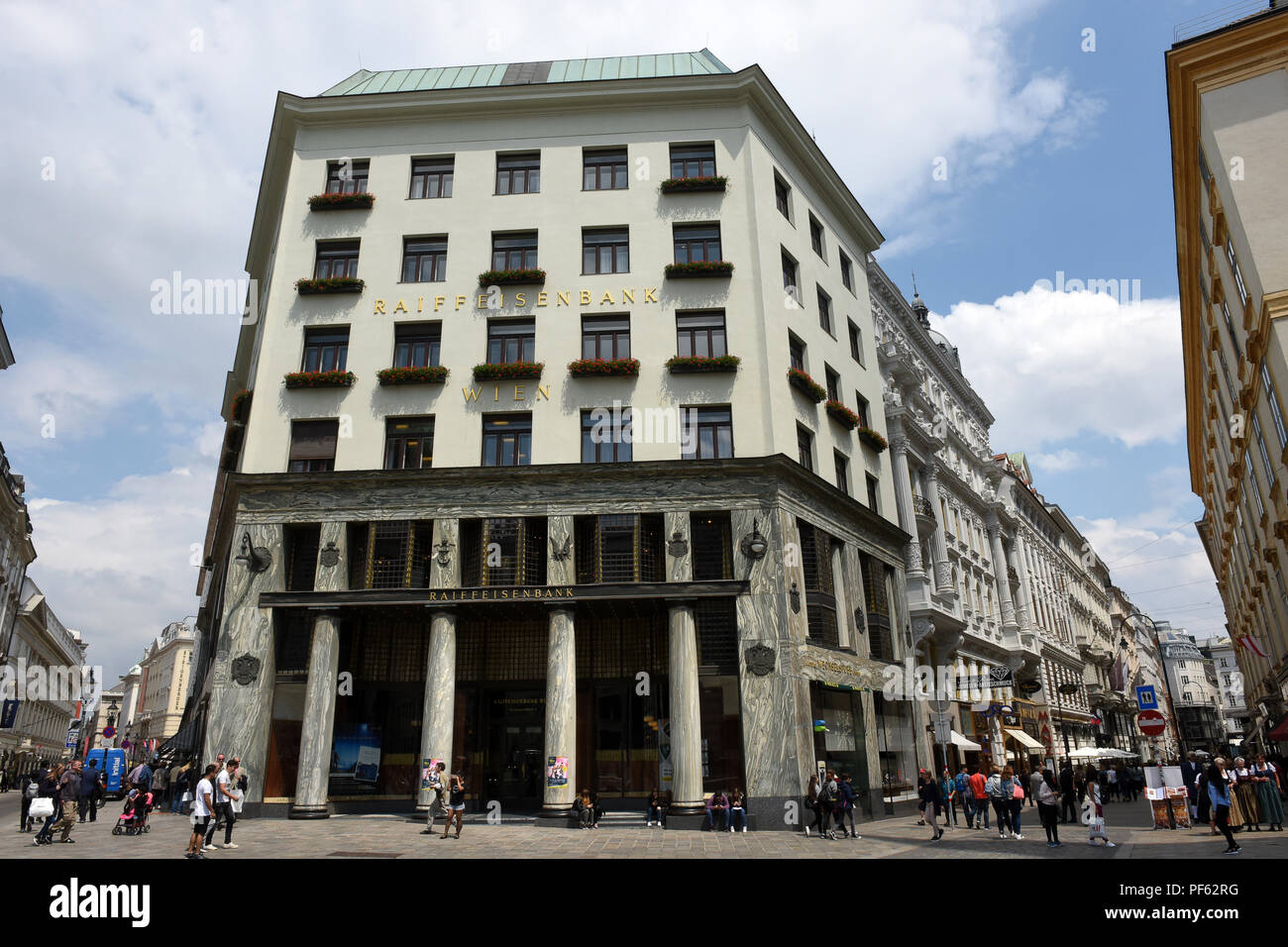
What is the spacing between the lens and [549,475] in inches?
1086

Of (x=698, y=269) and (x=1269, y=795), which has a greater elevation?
(x=698, y=269)

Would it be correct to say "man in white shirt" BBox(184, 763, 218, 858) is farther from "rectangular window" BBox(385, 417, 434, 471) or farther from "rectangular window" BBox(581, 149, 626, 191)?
"rectangular window" BBox(581, 149, 626, 191)

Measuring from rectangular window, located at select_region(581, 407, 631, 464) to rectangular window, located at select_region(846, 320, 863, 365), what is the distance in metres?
13.9

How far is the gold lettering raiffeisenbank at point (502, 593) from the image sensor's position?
2626 centimetres

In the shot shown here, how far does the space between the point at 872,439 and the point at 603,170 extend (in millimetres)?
16353

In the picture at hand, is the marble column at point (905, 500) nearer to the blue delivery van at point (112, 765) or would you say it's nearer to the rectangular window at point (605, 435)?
the rectangular window at point (605, 435)

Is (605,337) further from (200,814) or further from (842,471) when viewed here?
(200,814)

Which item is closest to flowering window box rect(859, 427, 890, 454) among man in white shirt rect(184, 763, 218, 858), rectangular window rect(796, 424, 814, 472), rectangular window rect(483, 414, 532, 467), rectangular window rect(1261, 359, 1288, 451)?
rectangular window rect(796, 424, 814, 472)


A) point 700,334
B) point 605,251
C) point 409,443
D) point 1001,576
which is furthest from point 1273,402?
point 1001,576

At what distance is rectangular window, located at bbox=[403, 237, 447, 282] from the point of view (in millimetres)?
31078
